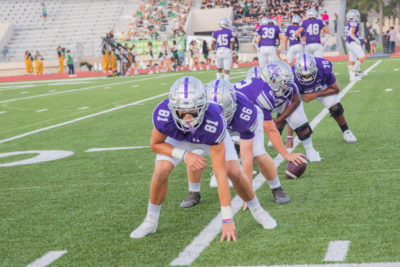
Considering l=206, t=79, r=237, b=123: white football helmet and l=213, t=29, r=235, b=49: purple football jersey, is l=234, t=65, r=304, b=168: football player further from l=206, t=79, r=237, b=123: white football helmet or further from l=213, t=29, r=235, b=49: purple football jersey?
l=213, t=29, r=235, b=49: purple football jersey

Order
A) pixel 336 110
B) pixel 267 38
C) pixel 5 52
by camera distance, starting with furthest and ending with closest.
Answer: pixel 5 52 < pixel 267 38 < pixel 336 110

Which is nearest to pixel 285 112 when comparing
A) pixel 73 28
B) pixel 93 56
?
pixel 93 56

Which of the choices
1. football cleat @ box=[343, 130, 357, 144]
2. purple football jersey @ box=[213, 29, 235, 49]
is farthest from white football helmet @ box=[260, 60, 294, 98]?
purple football jersey @ box=[213, 29, 235, 49]

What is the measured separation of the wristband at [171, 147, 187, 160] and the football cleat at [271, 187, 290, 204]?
1.27m

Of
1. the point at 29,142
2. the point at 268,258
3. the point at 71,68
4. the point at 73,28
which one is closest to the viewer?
the point at 268,258

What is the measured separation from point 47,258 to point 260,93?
7.86 ft

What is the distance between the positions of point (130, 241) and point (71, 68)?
98.3 ft

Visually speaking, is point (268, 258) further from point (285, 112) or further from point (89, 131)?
point (89, 131)

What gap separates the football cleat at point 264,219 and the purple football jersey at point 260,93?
123cm

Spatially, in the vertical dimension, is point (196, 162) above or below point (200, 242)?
above

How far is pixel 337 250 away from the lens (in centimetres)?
383

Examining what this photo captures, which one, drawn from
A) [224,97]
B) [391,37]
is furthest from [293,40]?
[391,37]

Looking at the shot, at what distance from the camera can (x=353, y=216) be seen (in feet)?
15.0

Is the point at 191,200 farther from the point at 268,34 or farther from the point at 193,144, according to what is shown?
the point at 268,34
